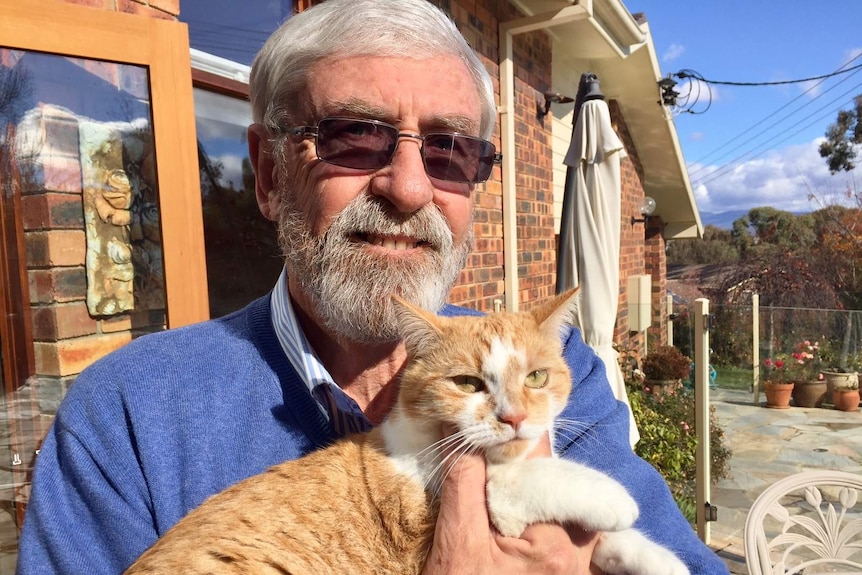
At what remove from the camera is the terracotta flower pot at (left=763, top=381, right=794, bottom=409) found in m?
8.34

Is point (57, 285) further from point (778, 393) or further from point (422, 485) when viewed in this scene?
point (778, 393)

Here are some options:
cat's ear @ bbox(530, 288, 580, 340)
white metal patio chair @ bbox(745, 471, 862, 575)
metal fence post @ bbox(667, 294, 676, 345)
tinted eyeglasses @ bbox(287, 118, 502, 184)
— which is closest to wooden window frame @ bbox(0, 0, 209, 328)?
tinted eyeglasses @ bbox(287, 118, 502, 184)

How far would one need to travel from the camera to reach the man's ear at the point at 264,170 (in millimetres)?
1847

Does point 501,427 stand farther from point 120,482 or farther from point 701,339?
point 701,339

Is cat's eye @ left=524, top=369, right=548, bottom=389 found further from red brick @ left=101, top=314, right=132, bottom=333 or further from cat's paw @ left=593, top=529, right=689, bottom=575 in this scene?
red brick @ left=101, top=314, right=132, bottom=333

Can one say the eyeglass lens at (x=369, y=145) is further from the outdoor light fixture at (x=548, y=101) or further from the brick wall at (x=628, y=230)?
the brick wall at (x=628, y=230)

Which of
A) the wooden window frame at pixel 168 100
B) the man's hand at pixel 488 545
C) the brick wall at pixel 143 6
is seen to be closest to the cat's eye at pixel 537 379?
the man's hand at pixel 488 545

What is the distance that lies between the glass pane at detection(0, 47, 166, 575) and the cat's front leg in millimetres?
2020

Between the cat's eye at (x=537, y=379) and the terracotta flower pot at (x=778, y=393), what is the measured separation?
8307 mm

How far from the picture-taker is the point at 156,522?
1.40 m

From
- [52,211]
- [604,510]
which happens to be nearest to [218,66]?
[52,211]

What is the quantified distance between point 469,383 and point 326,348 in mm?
523

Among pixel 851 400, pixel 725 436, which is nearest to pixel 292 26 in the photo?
pixel 725 436

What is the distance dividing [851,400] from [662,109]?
544 centimetres
